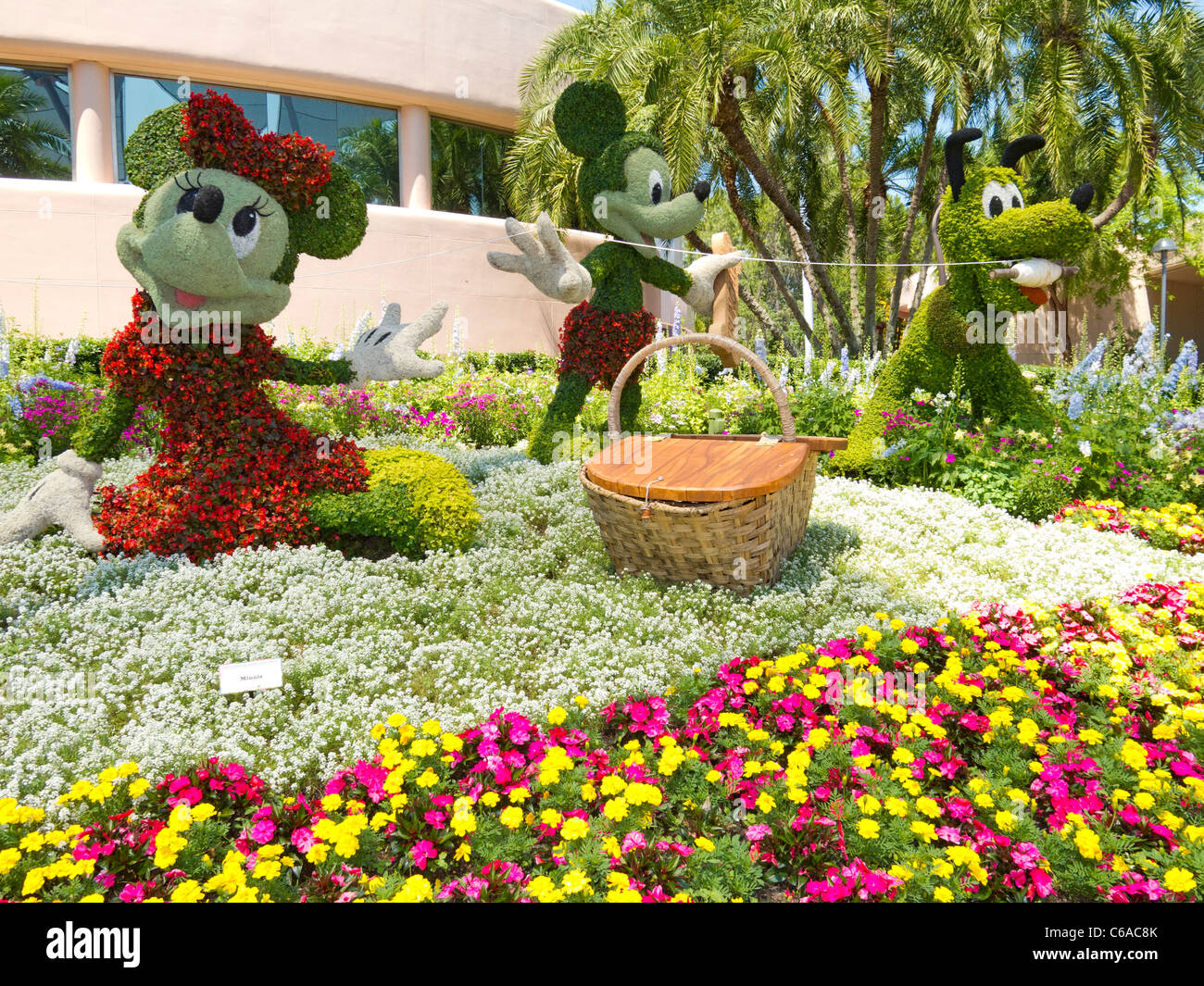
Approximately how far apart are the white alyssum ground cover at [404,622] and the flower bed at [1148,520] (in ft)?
0.86

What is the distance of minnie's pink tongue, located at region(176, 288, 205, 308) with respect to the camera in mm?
4035

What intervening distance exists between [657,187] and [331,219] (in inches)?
100

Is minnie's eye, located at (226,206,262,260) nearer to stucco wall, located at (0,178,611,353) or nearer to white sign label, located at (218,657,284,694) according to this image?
white sign label, located at (218,657,284,694)

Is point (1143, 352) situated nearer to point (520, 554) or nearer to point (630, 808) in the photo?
point (520, 554)

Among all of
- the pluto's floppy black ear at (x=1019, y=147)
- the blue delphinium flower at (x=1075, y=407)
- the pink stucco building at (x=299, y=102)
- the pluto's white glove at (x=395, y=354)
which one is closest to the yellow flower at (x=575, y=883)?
the pluto's white glove at (x=395, y=354)

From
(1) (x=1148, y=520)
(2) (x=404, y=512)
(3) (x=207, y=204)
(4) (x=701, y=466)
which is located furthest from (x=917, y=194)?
(3) (x=207, y=204)

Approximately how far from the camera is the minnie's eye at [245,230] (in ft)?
13.1

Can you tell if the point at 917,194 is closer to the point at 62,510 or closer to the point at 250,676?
the point at 62,510

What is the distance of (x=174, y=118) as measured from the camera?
4141mm

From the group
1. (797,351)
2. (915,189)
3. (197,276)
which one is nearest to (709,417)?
(197,276)

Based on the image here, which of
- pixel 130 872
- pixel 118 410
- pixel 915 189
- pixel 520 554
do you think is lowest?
pixel 130 872

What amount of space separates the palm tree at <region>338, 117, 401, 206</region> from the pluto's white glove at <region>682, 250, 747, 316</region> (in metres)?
8.39

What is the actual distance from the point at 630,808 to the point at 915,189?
16.4 m

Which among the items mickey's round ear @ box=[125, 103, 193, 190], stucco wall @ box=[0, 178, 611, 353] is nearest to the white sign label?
mickey's round ear @ box=[125, 103, 193, 190]
